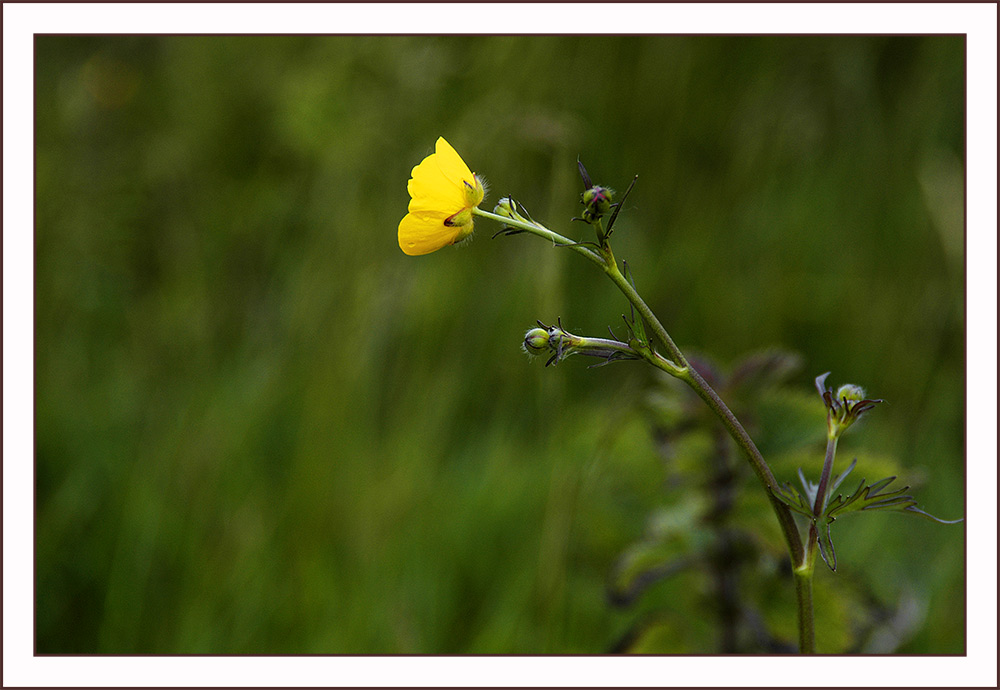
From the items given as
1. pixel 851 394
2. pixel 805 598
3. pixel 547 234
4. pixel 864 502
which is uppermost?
pixel 547 234

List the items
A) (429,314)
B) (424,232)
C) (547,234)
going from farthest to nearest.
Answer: (429,314)
(424,232)
(547,234)

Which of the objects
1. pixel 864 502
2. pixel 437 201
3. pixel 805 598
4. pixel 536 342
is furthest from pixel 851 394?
pixel 437 201

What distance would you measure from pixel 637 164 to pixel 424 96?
91cm

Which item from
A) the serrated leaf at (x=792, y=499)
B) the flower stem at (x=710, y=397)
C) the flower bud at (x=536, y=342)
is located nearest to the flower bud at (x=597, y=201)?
the flower stem at (x=710, y=397)

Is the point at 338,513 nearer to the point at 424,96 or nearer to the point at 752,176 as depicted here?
the point at 424,96

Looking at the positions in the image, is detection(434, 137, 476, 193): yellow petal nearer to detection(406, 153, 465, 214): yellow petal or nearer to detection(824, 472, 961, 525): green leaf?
detection(406, 153, 465, 214): yellow petal

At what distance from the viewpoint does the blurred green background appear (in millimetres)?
1970

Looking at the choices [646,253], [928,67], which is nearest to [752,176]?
[646,253]

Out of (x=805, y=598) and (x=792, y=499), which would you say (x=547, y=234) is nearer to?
(x=792, y=499)

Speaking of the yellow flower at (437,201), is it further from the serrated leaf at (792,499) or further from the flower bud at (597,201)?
the serrated leaf at (792,499)

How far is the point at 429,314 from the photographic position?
2648 millimetres

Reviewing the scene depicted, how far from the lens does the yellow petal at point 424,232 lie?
91 cm

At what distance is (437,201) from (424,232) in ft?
0.13

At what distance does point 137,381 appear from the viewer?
2.63 metres
